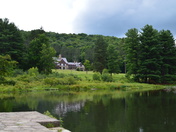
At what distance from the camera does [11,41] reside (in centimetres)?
4575

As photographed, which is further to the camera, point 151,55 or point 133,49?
point 133,49

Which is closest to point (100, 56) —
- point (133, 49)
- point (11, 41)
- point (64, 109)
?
point (133, 49)

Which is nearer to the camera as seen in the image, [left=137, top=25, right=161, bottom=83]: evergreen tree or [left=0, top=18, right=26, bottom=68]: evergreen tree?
[left=137, top=25, right=161, bottom=83]: evergreen tree

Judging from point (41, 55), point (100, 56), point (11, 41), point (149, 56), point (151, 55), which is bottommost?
point (149, 56)

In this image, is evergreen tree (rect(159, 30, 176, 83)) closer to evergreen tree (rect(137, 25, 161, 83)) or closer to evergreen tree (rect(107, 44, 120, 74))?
evergreen tree (rect(137, 25, 161, 83))

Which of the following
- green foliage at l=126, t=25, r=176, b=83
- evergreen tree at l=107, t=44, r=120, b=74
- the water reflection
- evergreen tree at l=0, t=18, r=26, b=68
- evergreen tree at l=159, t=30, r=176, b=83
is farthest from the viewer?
evergreen tree at l=107, t=44, r=120, b=74

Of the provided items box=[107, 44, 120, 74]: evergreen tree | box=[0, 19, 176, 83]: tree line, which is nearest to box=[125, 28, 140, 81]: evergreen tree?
box=[0, 19, 176, 83]: tree line

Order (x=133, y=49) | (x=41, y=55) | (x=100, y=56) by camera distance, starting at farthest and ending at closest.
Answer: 1. (x=100, y=56)
2. (x=41, y=55)
3. (x=133, y=49)

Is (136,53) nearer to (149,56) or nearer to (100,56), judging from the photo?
(149,56)

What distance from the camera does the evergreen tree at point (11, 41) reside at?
144 feet

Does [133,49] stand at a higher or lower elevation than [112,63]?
higher

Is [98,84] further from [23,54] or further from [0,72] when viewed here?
[0,72]

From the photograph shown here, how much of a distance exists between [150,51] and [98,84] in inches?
578

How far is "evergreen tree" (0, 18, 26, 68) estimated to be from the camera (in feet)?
144
